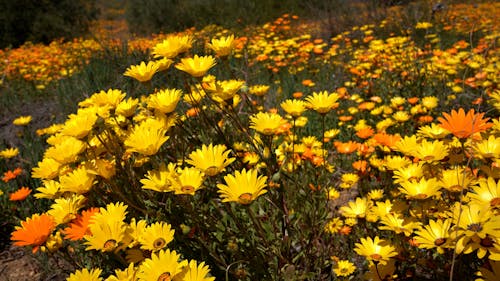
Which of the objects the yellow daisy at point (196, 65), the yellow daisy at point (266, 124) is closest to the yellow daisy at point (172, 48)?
the yellow daisy at point (196, 65)

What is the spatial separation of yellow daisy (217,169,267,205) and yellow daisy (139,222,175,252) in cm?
24

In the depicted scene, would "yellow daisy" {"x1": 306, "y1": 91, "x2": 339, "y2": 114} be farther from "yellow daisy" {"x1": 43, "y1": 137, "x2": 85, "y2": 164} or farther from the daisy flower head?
"yellow daisy" {"x1": 43, "y1": 137, "x2": 85, "y2": 164}

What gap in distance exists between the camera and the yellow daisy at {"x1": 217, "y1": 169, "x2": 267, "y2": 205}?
1187mm

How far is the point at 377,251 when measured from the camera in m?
1.48

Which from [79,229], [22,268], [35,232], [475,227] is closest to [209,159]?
[79,229]

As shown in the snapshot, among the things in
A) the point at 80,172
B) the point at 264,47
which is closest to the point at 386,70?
the point at 264,47

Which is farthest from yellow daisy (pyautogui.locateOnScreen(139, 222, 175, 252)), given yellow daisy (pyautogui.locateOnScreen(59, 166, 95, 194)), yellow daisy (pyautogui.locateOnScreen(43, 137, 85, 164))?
yellow daisy (pyautogui.locateOnScreen(43, 137, 85, 164))

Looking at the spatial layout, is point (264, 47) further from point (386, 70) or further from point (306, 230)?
point (306, 230)

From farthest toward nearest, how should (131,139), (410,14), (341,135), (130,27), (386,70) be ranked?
1. (130,27)
2. (410,14)
3. (386,70)
4. (341,135)
5. (131,139)

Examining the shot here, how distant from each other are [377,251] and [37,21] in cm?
1458

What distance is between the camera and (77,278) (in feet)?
3.74

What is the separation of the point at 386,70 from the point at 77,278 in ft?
13.5

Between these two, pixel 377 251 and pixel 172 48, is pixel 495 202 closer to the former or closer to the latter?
pixel 377 251

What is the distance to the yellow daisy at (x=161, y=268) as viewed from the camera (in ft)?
3.46
